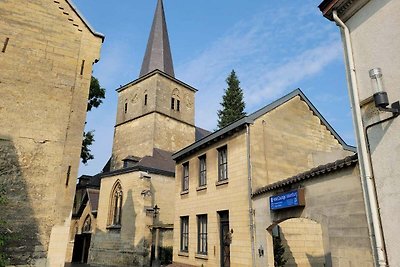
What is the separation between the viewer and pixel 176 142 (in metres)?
33.2

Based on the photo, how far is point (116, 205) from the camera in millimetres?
23500

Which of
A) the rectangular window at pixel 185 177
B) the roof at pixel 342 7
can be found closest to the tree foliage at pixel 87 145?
the rectangular window at pixel 185 177

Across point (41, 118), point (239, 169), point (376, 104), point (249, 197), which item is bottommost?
point (249, 197)

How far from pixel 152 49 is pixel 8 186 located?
31579mm

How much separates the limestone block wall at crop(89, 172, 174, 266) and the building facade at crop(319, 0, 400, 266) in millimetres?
16965

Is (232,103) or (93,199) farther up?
(232,103)

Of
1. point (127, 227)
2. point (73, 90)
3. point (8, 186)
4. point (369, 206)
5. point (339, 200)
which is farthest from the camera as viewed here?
point (127, 227)

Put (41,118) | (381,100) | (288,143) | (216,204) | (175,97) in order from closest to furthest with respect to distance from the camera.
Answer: (381,100) → (41,118) → (216,204) → (288,143) → (175,97)

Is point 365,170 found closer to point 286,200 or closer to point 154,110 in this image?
point 286,200

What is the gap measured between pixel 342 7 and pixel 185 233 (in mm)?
11856

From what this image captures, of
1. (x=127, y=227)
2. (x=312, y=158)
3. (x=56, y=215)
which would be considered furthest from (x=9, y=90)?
(x=127, y=227)

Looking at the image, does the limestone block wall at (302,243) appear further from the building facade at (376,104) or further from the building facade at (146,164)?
the building facade at (146,164)


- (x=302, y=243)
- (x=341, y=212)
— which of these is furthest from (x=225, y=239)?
(x=341, y=212)

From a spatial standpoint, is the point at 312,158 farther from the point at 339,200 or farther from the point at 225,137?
the point at 339,200
